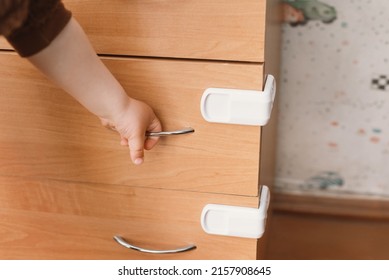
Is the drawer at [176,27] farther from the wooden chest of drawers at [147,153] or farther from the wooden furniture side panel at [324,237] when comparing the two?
the wooden furniture side panel at [324,237]

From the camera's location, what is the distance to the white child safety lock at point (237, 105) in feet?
2.15

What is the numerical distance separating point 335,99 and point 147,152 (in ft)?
1.69

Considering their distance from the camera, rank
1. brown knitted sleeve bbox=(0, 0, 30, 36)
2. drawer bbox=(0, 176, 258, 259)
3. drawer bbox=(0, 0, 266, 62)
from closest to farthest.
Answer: brown knitted sleeve bbox=(0, 0, 30, 36) < drawer bbox=(0, 0, 266, 62) < drawer bbox=(0, 176, 258, 259)

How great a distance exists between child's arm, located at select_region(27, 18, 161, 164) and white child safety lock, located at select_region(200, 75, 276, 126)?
74mm

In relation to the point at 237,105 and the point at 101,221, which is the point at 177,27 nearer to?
the point at 237,105

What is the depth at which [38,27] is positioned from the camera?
1.79 feet

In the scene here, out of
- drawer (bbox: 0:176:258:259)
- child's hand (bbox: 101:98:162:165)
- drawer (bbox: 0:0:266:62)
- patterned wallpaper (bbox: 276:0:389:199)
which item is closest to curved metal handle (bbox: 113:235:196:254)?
drawer (bbox: 0:176:258:259)

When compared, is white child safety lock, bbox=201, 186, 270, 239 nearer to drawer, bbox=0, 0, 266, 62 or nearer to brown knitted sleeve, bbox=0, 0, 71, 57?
drawer, bbox=0, 0, 266, 62

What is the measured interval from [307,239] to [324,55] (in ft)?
1.25

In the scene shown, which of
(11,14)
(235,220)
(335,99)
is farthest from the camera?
(335,99)

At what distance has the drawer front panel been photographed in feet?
2.08

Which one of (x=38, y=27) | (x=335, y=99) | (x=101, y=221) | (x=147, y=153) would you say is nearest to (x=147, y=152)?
(x=147, y=153)

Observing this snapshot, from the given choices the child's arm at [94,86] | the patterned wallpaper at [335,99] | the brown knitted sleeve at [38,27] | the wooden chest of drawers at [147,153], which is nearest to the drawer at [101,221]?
the wooden chest of drawers at [147,153]

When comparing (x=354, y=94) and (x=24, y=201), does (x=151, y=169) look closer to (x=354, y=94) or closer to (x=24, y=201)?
(x=24, y=201)
